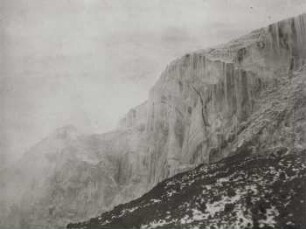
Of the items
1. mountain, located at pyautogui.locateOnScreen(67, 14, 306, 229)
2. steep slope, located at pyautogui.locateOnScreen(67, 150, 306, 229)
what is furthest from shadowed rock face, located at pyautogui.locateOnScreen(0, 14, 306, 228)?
steep slope, located at pyautogui.locateOnScreen(67, 150, 306, 229)

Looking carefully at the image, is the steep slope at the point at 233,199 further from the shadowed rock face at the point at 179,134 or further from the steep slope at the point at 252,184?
the shadowed rock face at the point at 179,134

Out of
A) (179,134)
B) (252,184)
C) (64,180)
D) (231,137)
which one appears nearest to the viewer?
(252,184)

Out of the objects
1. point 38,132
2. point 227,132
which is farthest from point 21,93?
point 227,132

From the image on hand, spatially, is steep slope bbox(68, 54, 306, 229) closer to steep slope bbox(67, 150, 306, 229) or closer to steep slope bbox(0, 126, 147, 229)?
steep slope bbox(67, 150, 306, 229)

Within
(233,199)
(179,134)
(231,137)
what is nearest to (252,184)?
(233,199)

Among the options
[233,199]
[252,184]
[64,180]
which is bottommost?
[64,180]

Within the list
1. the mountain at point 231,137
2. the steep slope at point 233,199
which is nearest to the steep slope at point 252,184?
the steep slope at point 233,199

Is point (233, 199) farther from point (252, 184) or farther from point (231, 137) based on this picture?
point (231, 137)

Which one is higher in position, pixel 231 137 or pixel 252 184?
pixel 231 137
